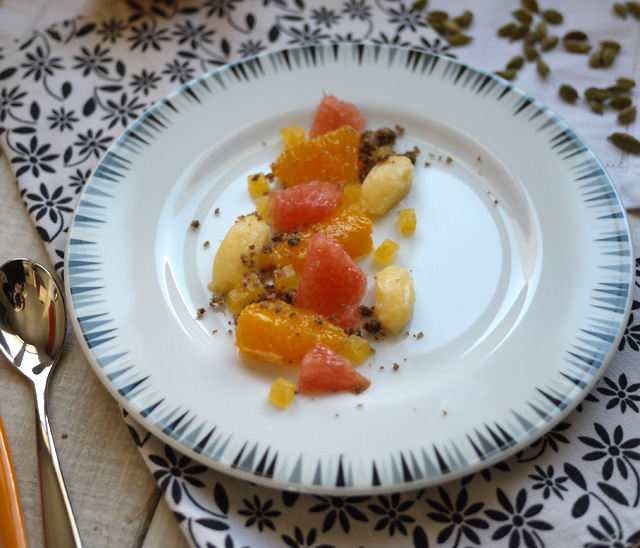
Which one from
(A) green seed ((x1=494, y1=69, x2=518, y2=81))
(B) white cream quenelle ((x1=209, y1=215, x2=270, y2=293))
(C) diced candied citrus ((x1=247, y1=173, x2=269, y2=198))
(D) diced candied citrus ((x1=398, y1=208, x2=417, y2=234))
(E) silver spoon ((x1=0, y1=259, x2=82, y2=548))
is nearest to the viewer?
(E) silver spoon ((x1=0, y1=259, x2=82, y2=548))

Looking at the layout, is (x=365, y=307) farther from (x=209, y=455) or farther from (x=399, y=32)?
(x=399, y=32)

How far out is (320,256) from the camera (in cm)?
162

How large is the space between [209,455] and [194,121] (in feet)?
3.76

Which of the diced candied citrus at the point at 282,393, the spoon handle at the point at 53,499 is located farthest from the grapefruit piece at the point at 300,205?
the spoon handle at the point at 53,499

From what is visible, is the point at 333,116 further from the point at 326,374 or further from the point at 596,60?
the point at 596,60

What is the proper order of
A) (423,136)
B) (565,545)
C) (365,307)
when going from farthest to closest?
(423,136)
(365,307)
(565,545)

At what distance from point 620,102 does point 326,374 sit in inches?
59.0

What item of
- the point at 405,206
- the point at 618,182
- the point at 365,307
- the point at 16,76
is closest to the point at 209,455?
the point at 365,307

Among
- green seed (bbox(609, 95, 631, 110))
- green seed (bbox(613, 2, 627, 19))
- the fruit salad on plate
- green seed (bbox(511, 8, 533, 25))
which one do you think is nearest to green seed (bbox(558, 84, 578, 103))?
green seed (bbox(609, 95, 631, 110))

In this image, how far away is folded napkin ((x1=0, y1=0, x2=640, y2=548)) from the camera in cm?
135

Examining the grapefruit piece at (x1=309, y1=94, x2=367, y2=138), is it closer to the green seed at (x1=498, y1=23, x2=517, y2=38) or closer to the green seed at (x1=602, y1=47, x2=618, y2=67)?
the green seed at (x1=498, y1=23, x2=517, y2=38)

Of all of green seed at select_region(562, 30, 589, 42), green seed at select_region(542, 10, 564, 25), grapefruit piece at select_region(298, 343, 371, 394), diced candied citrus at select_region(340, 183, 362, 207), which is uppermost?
green seed at select_region(542, 10, 564, 25)

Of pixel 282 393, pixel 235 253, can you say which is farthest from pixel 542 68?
pixel 282 393

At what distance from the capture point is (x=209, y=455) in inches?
53.2
